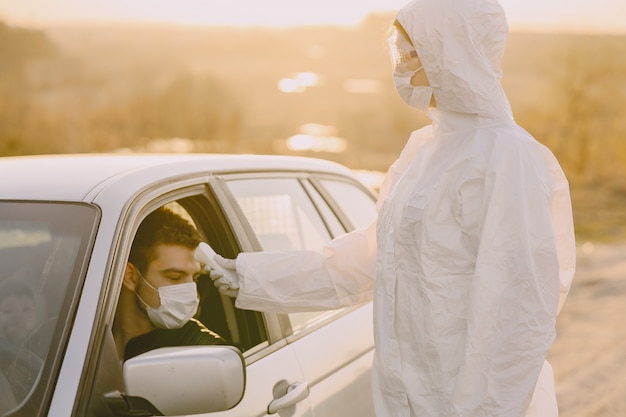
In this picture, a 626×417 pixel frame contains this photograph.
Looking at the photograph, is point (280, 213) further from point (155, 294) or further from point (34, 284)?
point (34, 284)

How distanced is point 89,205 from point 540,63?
38.0m

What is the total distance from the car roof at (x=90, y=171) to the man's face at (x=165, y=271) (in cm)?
29

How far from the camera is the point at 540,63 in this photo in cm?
3850

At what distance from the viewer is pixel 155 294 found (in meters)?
3.03

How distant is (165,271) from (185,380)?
0.92m

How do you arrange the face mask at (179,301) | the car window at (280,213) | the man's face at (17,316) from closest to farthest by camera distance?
the man's face at (17,316) < the face mask at (179,301) < the car window at (280,213)

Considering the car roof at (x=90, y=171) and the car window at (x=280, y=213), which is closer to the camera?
the car roof at (x=90, y=171)

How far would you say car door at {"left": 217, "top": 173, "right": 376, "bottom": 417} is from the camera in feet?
10.5

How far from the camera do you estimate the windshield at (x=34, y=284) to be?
219 cm

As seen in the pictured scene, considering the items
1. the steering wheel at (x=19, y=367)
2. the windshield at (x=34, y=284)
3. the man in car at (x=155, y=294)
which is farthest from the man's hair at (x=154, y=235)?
the steering wheel at (x=19, y=367)

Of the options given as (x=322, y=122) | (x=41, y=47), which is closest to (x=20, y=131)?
(x=41, y=47)

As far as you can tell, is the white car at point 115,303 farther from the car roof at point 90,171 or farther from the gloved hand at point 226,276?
the gloved hand at point 226,276

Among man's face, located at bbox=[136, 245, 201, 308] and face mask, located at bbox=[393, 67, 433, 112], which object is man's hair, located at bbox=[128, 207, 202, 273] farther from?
face mask, located at bbox=[393, 67, 433, 112]

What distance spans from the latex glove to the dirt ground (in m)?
4.59
